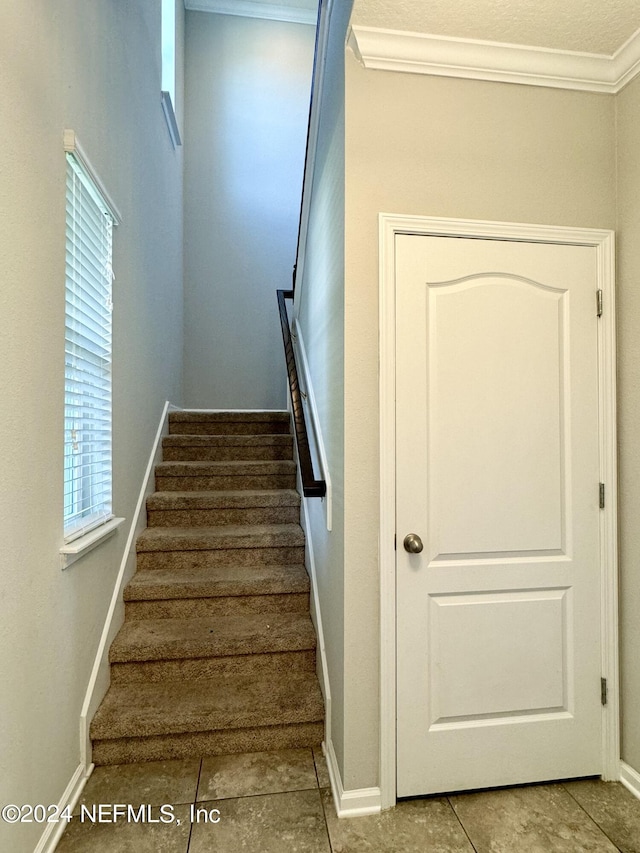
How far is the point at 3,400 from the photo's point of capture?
3.86 feet

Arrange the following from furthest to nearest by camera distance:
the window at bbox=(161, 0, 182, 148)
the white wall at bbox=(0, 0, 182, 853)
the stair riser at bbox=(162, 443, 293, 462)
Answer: the window at bbox=(161, 0, 182, 148), the stair riser at bbox=(162, 443, 293, 462), the white wall at bbox=(0, 0, 182, 853)

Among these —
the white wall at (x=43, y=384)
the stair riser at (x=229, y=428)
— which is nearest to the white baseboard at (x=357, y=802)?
the white wall at (x=43, y=384)

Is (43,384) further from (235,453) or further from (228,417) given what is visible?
(228,417)

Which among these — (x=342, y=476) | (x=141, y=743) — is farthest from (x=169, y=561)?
(x=342, y=476)

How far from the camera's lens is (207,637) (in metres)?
2.03

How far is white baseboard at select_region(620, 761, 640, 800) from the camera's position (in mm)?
1613

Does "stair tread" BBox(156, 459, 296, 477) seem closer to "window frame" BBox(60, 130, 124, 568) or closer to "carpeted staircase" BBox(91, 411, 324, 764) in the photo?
"carpeted staircase" BBox(91, 411, 324, 764)

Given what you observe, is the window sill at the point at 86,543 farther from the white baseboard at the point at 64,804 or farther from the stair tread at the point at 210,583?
the white baseboard at the point at 64,804

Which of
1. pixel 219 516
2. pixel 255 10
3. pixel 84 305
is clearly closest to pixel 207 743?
pixel 219 516

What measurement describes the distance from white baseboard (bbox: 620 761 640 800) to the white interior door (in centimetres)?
9

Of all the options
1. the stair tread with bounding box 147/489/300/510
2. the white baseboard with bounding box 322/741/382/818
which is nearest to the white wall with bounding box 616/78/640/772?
the white baseboard with bounding box 322/741/382/818

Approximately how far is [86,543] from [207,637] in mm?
740

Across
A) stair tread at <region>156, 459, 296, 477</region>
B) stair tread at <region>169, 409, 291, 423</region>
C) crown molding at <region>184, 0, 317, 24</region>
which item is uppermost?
crown molding at <region>184, 0, 317, 24</region>

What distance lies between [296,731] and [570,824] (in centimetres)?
97
